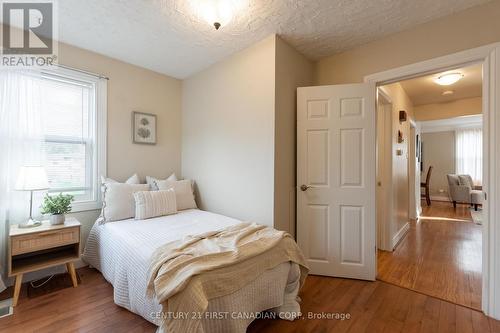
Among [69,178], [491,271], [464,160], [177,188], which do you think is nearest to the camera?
[491,271]

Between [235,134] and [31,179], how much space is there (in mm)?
2012

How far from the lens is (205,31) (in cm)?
228

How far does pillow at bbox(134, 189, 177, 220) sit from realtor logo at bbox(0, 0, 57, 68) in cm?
175

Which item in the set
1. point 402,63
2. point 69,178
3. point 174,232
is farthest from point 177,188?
point 402,63

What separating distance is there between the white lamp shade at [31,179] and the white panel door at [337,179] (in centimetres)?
256

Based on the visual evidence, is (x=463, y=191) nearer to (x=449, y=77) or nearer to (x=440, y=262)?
(x=449, y=77)

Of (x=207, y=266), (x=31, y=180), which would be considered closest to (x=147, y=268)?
(x=207, y=266)

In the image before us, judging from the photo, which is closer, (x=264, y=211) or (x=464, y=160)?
(x=264, y=211)

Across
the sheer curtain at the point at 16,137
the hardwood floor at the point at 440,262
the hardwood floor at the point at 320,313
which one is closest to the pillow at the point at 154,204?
the hardwood floor at the point at 320,313

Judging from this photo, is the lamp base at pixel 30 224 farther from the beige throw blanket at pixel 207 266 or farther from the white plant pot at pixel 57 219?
the beige throw blanket at pixel 207 266

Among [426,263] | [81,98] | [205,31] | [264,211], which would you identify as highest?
[205,31]

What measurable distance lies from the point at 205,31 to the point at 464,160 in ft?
28.3

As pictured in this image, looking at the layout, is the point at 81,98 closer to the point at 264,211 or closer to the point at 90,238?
the point at 90,238

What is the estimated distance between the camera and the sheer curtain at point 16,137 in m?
2.12
